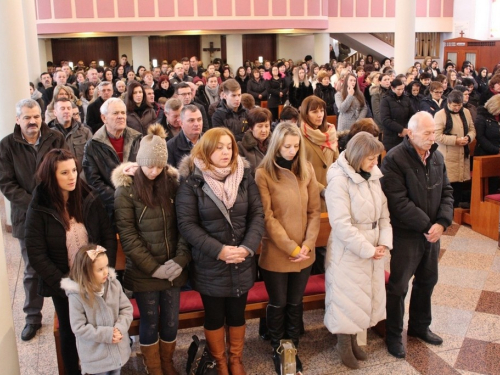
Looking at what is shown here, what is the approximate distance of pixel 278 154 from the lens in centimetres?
401

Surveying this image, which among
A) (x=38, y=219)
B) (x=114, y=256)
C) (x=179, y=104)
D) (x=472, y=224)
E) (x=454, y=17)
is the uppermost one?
(x=454, y=17)

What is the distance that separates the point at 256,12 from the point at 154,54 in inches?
236

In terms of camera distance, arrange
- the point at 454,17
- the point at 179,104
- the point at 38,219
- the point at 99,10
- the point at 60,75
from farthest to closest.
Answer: the point at 454,17, the point at 99,10, the point at 60,75, the point at 179,104, the point at 38,219

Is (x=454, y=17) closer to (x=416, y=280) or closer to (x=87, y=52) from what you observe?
(x=87, y=52)

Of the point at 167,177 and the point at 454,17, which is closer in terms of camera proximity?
the point at 167,177

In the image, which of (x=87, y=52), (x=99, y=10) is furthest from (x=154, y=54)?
(x=99, y=10)

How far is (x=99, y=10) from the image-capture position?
67.2 ft

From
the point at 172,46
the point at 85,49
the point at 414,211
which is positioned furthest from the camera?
the point at 172,46

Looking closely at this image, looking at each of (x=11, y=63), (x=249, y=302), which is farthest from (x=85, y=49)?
(x=249, y=302)

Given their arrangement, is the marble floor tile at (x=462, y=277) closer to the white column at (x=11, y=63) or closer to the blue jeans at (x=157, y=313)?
the blue jeans at (x=157, y=313)

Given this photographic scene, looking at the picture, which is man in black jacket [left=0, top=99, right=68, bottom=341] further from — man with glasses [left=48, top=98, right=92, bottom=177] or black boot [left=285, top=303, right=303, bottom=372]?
black boot [left=285, top=303, right=303, bottom=372]

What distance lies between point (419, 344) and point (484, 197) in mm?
3157

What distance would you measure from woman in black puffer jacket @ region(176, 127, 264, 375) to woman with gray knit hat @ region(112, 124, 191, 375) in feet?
0.36

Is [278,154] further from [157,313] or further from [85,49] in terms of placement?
[85,49]
